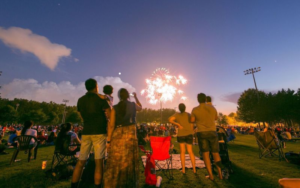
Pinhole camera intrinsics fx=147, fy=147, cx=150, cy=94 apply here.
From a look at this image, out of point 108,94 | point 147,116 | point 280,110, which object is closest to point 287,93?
point 280,110

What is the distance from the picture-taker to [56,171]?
4.14 meters

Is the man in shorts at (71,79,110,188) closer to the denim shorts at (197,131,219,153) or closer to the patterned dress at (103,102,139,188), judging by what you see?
the patterned dress at (103,102,139,188)

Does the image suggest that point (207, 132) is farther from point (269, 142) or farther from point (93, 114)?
point (269, 142)

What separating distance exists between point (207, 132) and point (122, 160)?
2.59m

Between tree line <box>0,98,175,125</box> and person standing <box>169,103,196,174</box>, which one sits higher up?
tree line <box>0,98,175,125</box>

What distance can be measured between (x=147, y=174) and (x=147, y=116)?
9570cm

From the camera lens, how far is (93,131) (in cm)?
287

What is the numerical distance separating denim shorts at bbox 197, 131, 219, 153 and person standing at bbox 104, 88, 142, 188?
224cm

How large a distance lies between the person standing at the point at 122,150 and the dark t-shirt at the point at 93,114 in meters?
0.19

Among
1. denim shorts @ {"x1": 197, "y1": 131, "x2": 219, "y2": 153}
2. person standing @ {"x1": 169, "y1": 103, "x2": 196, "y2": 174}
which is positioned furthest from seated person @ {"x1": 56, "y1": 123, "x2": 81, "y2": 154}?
denim shorts @ {"x1": 197, "y1": 131, "x2": 219, "y2": 153}

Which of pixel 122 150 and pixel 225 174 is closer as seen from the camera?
pixel 122 150

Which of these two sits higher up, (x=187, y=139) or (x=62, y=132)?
(x=62, y=132)

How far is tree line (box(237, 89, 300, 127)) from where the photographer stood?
129ft

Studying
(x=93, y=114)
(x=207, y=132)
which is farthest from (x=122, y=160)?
(x=207, y=132)
